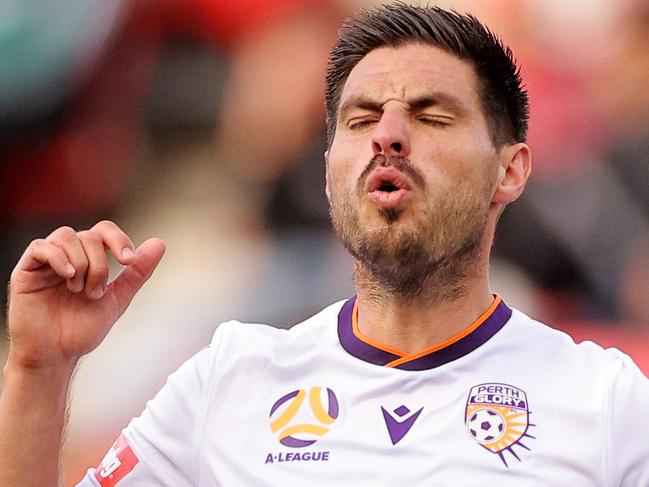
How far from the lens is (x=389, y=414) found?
6.35 ft

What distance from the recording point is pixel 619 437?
1.80m

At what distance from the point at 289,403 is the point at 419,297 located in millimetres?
316

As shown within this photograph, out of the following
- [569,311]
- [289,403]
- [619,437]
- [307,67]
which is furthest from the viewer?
[307,67]

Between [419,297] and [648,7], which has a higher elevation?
[648,7]

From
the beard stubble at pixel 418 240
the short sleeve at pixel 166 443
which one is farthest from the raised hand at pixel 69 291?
the beard stubble at pixel 418 240

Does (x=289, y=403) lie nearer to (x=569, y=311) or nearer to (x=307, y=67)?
(x=569, y=311)

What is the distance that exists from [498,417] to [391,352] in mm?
252

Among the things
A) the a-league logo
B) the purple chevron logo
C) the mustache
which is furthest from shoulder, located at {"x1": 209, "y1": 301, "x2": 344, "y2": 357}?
the mustache

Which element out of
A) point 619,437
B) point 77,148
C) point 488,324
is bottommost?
point 619,437

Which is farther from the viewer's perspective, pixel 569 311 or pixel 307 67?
pixel 307 67

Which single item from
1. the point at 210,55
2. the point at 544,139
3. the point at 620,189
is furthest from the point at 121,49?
the point at 620,189

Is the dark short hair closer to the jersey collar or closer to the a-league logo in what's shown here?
the jersey collar

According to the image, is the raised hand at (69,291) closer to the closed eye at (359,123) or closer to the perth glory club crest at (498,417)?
the closed eye at (359,123)

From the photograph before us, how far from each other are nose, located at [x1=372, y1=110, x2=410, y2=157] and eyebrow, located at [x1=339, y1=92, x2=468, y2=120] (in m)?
0.08
